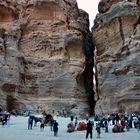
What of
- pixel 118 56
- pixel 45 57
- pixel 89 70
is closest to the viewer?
pixel 118 56

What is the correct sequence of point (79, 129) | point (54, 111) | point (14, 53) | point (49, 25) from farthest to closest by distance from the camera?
point (49, 25) → point (14, 53) → point (54, 111) → point (79, 129)

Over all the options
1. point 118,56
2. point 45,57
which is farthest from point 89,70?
point 118,56

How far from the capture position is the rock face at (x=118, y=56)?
136ft

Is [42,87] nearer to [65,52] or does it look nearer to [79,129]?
[65,52]

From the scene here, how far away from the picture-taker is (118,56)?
44812 mm

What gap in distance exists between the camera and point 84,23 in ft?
174

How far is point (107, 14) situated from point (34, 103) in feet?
45.4

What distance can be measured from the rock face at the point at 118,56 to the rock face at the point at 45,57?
278cm

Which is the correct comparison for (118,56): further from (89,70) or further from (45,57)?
(45,57)

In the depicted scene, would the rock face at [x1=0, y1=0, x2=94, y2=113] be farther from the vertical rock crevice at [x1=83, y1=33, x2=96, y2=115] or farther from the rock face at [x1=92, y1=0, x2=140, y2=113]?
the rock face at [x1=92, y1=0, x2=140, y2=113]

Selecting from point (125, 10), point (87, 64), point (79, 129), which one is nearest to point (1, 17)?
point (87, 64)

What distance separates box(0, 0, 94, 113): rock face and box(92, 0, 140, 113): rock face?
9.12 feet

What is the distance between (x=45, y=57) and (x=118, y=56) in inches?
380

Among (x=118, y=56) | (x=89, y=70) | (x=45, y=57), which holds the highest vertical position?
(x=45, y=57)
